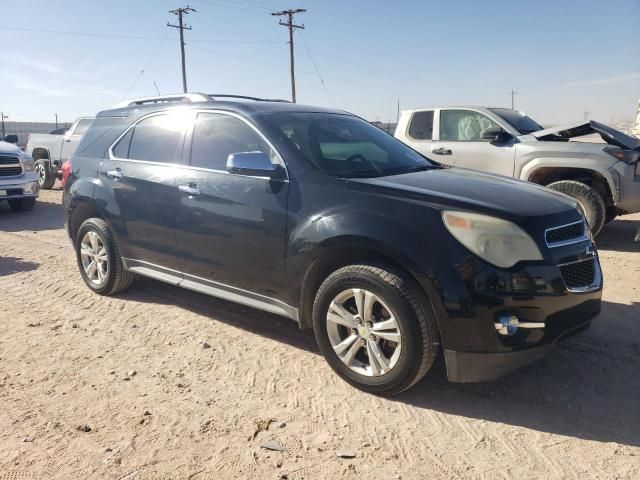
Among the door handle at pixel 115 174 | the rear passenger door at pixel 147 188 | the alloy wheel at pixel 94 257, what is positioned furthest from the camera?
the alloy wheel at pixel 94 257

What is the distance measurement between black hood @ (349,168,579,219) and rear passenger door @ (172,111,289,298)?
0.69 metres

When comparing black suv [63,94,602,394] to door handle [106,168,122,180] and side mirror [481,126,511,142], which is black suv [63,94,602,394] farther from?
side mirror [481,126,511,142]

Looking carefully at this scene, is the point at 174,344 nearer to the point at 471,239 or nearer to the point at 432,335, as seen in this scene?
the point at 432,335

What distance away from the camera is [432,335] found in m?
3.04

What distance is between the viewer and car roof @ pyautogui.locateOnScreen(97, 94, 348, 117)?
13.8ft

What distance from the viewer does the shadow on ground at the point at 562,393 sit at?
300cm

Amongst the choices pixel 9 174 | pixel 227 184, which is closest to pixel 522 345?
pixel 227 184

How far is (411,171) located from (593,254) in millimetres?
1366

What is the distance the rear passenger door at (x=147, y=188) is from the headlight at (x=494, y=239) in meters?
2.35

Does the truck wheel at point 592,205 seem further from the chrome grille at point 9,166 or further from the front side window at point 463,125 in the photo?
the chrome grille at point 9,166

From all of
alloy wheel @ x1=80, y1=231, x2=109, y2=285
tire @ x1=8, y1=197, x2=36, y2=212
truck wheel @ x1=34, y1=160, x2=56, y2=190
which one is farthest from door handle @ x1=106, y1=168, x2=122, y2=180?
truck wheel @ x1=34, y1=160, x2=56, y2=190

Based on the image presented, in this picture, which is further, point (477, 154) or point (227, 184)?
point (477, 154)

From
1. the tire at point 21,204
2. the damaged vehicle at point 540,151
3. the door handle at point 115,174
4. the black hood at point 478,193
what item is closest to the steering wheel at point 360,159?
the black hood at point 478,193

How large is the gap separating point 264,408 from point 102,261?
282 cm
